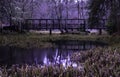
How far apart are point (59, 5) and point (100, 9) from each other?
742 inches

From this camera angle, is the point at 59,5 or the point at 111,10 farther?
the point at 59,5

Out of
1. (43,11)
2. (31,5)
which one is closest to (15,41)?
(31,5)

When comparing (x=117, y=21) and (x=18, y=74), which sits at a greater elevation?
(x=117, y=21)

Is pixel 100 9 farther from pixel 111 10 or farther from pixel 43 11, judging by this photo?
pixel 43 11

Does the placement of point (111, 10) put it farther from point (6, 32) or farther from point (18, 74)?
point (18, 74)

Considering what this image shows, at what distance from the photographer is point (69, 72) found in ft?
25.5

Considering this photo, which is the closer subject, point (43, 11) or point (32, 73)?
point (32, 73)

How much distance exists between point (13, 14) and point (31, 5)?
17.4 m

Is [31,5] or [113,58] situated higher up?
[31,5]

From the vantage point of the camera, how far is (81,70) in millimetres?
8102

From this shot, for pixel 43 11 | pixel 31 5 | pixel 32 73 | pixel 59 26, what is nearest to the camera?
pixel 32 73

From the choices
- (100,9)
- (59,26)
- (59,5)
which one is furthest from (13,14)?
(59,5)

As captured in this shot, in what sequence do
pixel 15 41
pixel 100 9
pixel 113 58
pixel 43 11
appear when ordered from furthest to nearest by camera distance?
pixel 43 11 → pixel 100 9 → pixel 15 41 → pixel 113 58

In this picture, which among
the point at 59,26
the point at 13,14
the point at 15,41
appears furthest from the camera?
the point at 59,26
